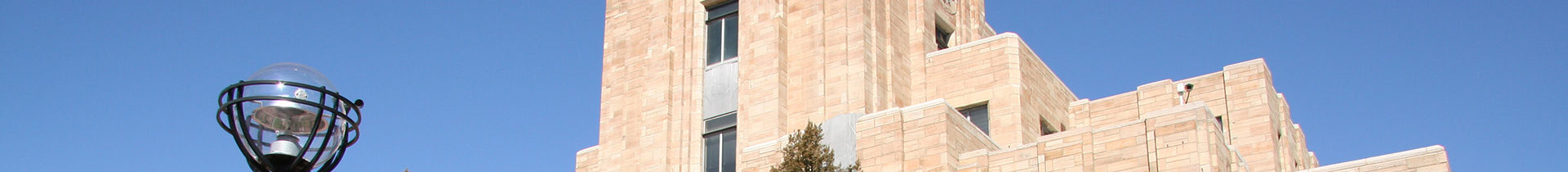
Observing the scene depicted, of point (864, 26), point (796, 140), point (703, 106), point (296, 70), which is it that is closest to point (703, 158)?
point (703, 106)

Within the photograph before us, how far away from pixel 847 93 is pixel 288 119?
2346cm

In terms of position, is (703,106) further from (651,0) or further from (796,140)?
(796,140)

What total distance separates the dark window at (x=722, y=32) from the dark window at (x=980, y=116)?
4.80 meters

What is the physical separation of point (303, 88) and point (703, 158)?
24300 millimetres

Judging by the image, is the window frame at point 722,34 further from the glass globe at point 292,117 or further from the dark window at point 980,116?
the glass globe at point 292,117

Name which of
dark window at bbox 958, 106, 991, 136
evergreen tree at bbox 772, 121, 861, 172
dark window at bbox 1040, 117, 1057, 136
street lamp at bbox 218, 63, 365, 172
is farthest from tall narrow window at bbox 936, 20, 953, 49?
street lamp at bbox 218, 63, 365, 172

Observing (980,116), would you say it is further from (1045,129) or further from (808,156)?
(808,156)

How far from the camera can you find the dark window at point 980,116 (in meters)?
39.3

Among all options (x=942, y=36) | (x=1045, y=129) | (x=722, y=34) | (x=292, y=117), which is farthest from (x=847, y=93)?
(x=292, y=117)

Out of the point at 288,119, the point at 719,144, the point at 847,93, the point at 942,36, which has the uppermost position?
the point at 942,36

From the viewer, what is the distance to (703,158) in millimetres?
39156

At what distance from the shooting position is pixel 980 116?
39.6 m

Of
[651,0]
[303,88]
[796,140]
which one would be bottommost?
[303,88]

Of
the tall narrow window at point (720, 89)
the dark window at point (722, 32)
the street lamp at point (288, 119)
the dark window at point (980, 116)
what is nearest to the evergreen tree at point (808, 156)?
the tall narrow window at point (720, 89)
